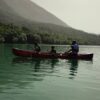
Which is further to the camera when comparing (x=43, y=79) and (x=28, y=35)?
(x=28, y=35)

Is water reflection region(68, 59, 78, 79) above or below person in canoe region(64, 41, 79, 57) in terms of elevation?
below

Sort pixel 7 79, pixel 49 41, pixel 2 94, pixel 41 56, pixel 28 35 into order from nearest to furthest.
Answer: pixel 2 94 → pixel 7 79 → pixel 41 56 → pixel 28 35 → pixel 49 41

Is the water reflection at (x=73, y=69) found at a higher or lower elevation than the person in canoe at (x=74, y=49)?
lower

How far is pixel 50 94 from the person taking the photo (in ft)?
60.8

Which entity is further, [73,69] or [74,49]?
[74,49]

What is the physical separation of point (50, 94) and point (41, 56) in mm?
25289

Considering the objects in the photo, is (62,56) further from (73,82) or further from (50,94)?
(50,94)

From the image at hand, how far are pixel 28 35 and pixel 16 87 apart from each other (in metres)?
126

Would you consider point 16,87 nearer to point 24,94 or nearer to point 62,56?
point 24,94

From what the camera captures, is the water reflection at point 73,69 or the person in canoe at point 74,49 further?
the person in canoe at point 74,49

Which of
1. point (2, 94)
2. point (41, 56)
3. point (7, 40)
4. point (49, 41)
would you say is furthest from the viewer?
point (49, 41)

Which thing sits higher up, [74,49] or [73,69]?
[74,49]

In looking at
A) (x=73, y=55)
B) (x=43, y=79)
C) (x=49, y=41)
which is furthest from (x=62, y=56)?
(x=49, y=41)

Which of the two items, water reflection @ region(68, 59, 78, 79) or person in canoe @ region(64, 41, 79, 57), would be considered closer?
water reflection @ region(68, 59, 78, 79)
